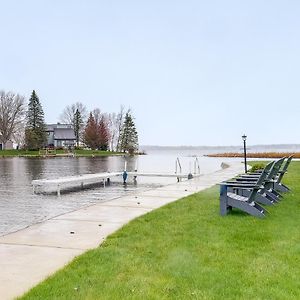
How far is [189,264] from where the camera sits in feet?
16.2

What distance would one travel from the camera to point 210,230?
6.89 meters

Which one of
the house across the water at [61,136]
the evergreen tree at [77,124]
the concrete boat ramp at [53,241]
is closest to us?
the concrete boat ramp at [53,241]

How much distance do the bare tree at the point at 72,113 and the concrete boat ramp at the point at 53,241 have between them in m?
92.5

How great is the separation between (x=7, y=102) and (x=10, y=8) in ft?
243

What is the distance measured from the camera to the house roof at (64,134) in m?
96.1

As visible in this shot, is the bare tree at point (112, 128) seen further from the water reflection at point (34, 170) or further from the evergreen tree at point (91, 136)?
the water reflection at point (34, 170)

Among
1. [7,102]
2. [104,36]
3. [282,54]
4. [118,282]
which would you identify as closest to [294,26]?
[282,54]

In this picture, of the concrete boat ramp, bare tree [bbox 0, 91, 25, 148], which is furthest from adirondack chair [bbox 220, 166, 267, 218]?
bare tree [bbox 0, 91, 25, 148]

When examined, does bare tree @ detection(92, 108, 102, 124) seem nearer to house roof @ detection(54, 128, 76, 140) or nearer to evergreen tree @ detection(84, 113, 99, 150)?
house roof @ detection(54, 128, 76, 140)

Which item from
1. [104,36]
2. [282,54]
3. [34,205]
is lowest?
[34,205]

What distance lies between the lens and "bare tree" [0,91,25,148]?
86.6 metres

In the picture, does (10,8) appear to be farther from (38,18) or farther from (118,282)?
(118,282)

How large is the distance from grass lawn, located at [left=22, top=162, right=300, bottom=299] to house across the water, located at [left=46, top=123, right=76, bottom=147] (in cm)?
9038

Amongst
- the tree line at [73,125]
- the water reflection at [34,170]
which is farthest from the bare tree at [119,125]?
the water reflection at [34,170]
